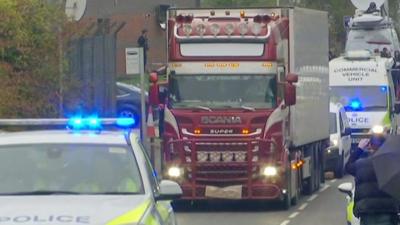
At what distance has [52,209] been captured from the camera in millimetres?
9422

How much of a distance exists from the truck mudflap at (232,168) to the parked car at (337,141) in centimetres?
805

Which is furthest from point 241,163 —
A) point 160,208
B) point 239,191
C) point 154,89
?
point 160,208

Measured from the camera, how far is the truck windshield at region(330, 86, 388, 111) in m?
37.2

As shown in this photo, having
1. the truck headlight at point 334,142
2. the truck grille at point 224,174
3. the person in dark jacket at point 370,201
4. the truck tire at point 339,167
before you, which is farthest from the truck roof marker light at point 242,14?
the person in dark jacket at point 370,201

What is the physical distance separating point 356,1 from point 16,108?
1034 inches

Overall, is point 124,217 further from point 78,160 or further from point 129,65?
point 129,65

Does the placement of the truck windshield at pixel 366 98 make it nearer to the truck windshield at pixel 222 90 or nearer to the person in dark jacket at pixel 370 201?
the truck windshield at pixel 222 90

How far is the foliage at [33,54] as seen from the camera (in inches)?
914

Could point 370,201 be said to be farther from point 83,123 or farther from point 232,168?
point 232,168

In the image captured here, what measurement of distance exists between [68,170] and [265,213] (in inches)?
504

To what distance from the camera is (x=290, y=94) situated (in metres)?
22.8

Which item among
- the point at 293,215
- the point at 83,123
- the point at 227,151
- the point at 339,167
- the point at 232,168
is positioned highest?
the point at 83,123

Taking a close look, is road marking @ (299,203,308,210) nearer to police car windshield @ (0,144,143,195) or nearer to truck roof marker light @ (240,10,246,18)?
truck roof marker light @ (240,10,246,18)

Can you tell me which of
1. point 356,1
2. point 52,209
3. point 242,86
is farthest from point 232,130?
point 356,1
